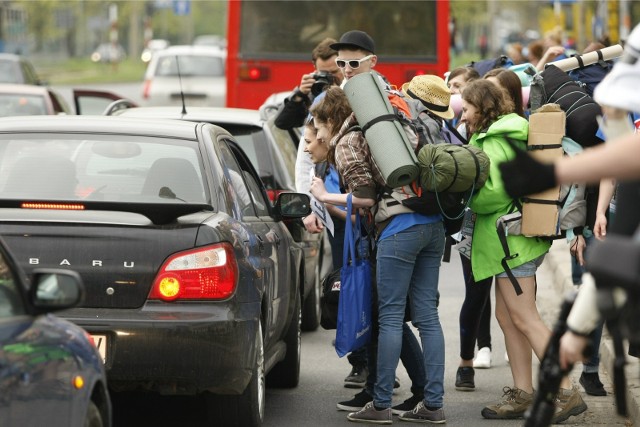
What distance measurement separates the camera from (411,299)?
7504mm

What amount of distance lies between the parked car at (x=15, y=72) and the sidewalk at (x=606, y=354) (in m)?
12.7

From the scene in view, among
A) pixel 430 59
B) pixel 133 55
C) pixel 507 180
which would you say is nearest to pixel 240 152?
pixel 507 180

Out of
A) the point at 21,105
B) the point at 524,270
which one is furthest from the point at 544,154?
the point at 21,105

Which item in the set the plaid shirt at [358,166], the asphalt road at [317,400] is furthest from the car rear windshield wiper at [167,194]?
the asphalt road at [317,400]

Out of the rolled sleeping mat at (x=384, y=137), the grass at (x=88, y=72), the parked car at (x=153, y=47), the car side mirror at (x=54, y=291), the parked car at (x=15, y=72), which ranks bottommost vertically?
the grass at (x=88, y=72)

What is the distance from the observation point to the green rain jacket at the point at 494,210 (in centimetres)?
731

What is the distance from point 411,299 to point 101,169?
5.76ft

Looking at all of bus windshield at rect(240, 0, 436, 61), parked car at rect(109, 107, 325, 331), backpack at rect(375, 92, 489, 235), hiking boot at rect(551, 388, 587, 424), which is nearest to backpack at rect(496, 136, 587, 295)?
backpack at rect(375, 92, 489, 235)

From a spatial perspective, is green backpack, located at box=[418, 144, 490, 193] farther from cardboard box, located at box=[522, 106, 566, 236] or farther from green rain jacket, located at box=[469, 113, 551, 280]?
cardboard box, located at box=[522, 106, 566, 236]

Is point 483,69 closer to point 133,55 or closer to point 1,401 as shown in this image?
point 1,401

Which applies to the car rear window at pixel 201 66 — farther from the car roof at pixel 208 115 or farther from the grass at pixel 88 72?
the grass at pixel 88 72

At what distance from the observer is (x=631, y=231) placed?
4.07 meters

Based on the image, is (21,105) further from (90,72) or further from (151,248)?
(90,72)

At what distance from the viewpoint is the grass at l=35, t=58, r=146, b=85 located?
68438mm
